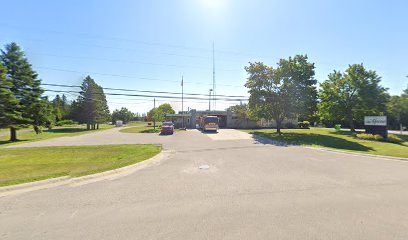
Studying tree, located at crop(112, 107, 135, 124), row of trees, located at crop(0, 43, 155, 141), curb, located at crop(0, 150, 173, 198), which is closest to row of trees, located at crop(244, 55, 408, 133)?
row of trees, located at crop(0, 43, 155, 141)

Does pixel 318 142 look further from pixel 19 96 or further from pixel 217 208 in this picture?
pixel 19 96

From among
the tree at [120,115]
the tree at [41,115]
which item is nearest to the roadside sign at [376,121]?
the tree at [41,115]

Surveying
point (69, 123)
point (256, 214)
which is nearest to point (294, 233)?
point (256, 214)

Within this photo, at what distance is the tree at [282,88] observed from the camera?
29.0 metres

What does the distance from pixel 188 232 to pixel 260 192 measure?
3.06m

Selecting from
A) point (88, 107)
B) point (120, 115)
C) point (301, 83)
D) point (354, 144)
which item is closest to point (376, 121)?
point (354, 144)

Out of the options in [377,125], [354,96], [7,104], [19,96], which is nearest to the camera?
[377,125]

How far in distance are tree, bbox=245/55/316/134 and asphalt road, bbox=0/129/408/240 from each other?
2155 cm

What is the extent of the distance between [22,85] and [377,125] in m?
45.6

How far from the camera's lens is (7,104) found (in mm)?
25781

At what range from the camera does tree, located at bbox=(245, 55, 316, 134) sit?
2903cm

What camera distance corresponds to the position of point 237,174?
8586 millimetres

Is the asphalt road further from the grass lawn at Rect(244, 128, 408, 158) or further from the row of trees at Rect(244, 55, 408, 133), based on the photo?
the row of trees at Rect(244, 55, 408, 133)

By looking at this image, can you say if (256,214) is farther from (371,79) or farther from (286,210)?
(371,79)
